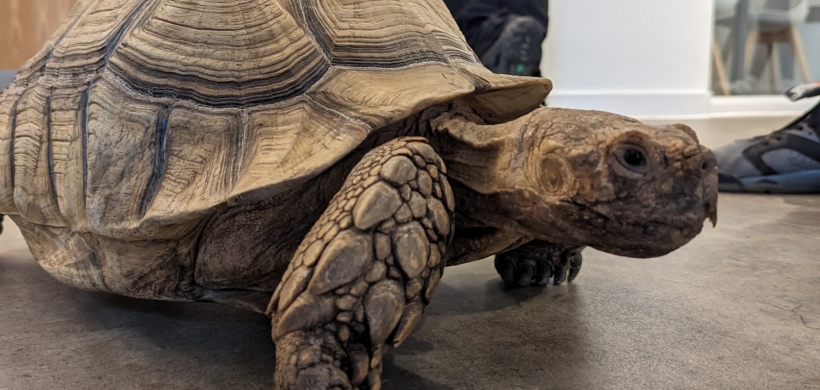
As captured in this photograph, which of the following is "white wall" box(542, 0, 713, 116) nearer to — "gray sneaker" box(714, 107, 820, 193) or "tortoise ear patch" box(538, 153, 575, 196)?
"gray sneaker" box(714, 107, 820, 193)

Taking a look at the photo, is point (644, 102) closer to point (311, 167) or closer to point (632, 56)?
point (632, 56)

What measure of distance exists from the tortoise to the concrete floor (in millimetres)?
170

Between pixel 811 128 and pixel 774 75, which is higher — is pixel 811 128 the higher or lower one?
the higher one

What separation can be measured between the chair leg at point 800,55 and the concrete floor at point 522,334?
10897mm

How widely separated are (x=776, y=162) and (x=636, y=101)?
4.86 meters

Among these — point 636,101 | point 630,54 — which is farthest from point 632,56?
point 636,101

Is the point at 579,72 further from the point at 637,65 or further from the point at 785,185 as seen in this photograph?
the point at 785,185

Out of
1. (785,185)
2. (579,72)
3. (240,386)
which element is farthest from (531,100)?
(579,72)

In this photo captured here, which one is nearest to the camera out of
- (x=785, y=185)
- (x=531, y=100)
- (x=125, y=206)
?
(x=125, y=206)

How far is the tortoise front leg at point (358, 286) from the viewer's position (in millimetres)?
1170

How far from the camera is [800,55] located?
37.3 feet

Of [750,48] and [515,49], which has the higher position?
[515,49]

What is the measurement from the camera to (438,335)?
1.71 metres

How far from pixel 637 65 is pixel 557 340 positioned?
757cm
